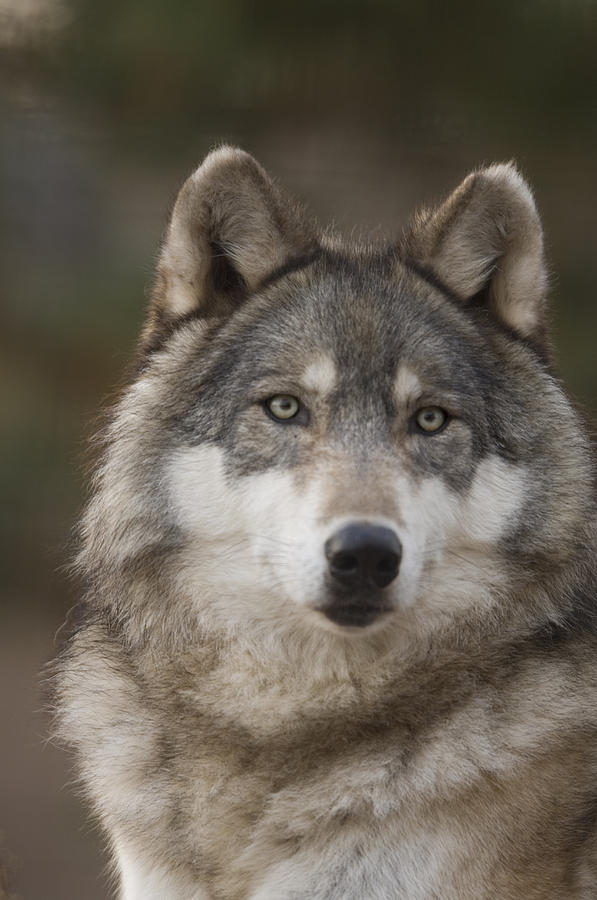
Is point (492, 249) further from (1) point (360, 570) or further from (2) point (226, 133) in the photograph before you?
(2) point (226, 133)

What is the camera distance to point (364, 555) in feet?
10.0

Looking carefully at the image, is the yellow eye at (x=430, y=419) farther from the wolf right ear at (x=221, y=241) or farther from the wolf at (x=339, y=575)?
the wolf right ear at (x=221, y=241)

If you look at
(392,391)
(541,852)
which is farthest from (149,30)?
(541,852)

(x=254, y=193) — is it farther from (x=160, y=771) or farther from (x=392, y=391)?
(x=160, y=771)

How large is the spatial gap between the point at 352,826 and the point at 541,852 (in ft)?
1.58

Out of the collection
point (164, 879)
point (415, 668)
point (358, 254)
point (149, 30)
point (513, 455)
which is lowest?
point (164, 879)

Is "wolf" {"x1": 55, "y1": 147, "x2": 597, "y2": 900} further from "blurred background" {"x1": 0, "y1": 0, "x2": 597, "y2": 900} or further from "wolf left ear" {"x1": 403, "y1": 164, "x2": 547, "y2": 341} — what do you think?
"blurred background" {"x1": 0, "y1": 0, "x2": 597, "y2": 900}

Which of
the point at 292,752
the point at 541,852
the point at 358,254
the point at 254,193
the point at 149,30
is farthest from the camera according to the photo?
the point at 149,30

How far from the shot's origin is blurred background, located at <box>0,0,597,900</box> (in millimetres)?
7965

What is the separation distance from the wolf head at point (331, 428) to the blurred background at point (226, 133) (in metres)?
4.16

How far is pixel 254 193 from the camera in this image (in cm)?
369

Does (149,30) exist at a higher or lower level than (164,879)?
higher

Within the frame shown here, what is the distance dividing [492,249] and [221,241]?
83 cm

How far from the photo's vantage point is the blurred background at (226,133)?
26.1ft
